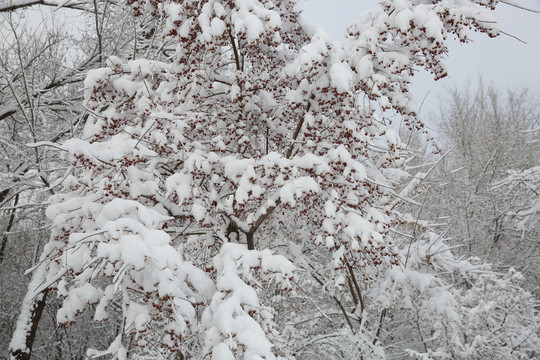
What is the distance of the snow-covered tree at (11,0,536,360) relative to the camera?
3.17 metres

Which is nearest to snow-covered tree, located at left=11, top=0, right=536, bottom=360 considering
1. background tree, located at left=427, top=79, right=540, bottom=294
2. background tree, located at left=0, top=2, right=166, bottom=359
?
background tree, located at left=0, top=2, right=166, bottom=359

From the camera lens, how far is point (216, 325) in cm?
316

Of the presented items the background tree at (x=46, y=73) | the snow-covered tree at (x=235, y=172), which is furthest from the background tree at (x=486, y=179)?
the background tree at (x=46, y=73)

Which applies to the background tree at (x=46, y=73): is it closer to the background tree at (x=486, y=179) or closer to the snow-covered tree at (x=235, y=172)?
the snow-covered tree at (x=235, y=172)

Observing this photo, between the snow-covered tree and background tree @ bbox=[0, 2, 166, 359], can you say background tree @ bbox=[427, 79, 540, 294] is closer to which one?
the snow-covered tree

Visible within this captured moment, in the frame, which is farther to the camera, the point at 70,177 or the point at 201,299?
the point at 70,177

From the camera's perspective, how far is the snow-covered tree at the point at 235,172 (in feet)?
10.4

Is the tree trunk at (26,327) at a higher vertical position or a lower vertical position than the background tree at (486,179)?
lower

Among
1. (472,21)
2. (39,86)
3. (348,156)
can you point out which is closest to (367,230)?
(348,156)

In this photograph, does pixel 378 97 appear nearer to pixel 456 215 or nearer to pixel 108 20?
pixel 108 20

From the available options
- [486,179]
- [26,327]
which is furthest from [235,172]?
[486,179]

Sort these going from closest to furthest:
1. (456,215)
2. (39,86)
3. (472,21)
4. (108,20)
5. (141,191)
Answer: (472,21) < (141,191) < (39,86) < (108,20) < (456,215)

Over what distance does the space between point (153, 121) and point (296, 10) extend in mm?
2055

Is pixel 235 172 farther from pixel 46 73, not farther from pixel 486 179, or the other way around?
pixel 486 179
